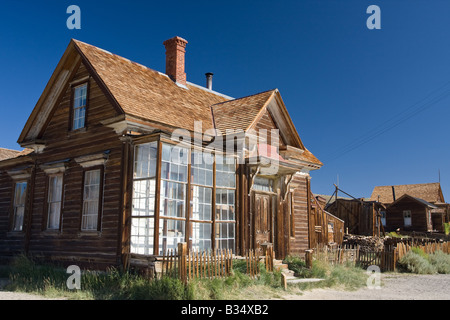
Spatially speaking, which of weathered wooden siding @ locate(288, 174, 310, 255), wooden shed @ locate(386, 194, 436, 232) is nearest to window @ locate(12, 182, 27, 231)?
weathered wooden siding @ locate(288, 174, 310, 255)

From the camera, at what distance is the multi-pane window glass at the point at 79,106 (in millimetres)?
13500

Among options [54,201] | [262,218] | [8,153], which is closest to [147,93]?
[54,201]

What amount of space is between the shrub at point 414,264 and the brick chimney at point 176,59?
1160cm

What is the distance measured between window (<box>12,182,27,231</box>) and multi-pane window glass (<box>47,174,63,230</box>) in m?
2.11

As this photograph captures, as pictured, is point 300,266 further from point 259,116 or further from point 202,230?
point 259,116

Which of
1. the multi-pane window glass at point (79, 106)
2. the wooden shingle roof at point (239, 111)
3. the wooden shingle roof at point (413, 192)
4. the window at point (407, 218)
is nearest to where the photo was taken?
the multi-pane window glass at point (79, 106)

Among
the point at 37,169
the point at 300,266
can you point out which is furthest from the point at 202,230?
the point at 37,169

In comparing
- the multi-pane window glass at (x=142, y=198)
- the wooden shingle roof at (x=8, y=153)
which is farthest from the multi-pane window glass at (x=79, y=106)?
the wooden shingle roof at (x=8, y=153)

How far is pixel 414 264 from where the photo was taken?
1723 centimetres

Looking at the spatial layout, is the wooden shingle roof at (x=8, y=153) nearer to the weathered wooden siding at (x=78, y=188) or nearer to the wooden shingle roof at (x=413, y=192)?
the weathered wooden siding at (x=78, y=188)

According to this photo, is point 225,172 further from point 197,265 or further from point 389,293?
point 389,293
